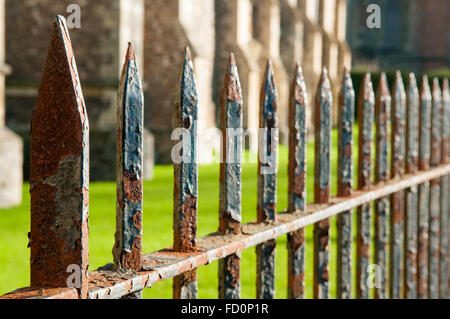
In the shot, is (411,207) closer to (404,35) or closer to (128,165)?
(128,165)

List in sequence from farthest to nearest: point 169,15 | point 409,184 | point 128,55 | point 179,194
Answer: point 169,15, point 409,184, point 179,194, point 128,55

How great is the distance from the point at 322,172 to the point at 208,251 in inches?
30.5

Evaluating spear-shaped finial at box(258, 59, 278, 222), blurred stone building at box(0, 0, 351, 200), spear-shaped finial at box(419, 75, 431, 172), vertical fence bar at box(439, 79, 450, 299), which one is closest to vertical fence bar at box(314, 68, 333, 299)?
spear-shaped finial at box(258, 59, 278, 222)

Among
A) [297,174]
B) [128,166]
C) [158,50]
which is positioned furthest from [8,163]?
[128,166]

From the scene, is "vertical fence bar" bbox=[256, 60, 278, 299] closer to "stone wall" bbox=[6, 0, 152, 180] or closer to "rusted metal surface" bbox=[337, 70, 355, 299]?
"rusted metal surface" bbox=[337, 70, 355, 299]

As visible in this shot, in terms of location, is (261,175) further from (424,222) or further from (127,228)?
(424,222)

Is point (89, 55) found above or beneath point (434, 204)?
above

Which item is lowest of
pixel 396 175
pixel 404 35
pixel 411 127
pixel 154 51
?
pixel 396 175

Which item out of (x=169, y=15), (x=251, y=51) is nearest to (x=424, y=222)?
(x=169, y=15)

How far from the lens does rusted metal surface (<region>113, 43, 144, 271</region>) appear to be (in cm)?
148

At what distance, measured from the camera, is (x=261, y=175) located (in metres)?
2.06

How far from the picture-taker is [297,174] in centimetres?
220

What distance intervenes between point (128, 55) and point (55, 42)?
209mm

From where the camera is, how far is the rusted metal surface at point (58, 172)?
1299mm
